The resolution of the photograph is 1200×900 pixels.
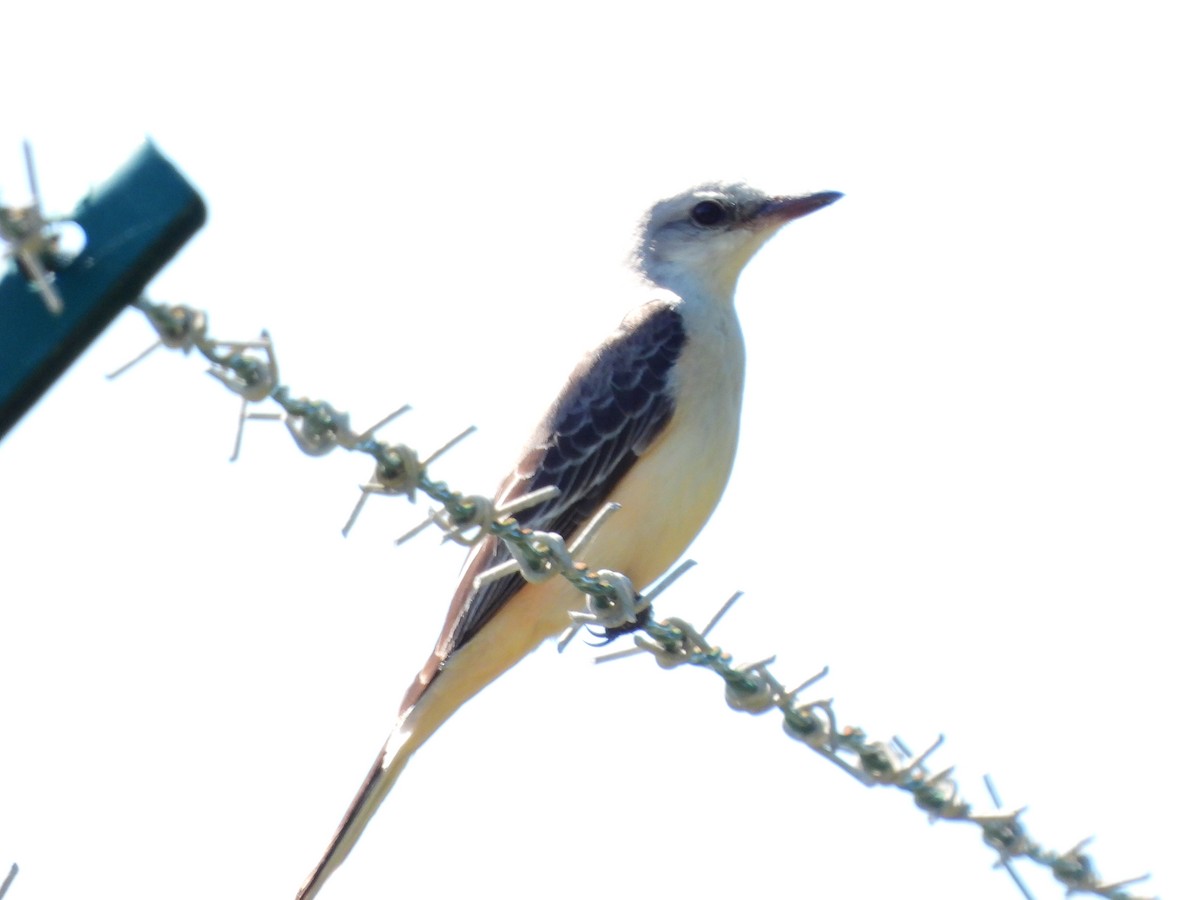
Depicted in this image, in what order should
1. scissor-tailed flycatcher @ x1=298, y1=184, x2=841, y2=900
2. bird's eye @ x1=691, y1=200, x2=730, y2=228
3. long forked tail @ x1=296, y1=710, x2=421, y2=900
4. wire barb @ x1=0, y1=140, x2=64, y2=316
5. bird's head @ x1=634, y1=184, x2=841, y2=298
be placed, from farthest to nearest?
bird's eye @ x1=691, y1=200, x2=730, y2=228 → bird's head @ x1=634, y1=184, x2=841, y2=298 → scissor-tailed flycatcher @ x1=298, y1=184, x2=841, y2=900 → long forked tail @ x1=296, y1=710, x2=421, y2=900 → wire barb @ x1=0, y1=140, x2=64, y2=316

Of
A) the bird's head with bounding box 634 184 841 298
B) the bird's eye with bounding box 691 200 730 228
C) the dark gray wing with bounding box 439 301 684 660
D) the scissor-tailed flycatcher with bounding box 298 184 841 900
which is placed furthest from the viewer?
the bird's eye with bounding box 691 200 730 228

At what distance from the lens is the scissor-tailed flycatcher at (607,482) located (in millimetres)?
6340

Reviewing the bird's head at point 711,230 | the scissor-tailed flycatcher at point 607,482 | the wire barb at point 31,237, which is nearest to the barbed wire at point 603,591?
the wire barb at point 31,237

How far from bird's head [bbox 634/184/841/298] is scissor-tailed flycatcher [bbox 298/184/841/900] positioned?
43cm

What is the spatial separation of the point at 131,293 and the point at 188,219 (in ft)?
0.50

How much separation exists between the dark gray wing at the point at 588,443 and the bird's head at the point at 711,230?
0.62 meters

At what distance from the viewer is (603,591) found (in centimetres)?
406

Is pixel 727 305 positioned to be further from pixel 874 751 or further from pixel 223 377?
pixel 223 377

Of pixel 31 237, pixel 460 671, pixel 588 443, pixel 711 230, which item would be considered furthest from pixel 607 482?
pixel 31 237

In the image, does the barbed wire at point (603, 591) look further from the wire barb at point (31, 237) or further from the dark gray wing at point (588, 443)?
the dark gray wing at point (588, 443)

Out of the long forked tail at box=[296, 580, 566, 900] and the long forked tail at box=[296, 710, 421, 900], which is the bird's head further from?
the long forked tail at box=[296, 710, 421, 900]

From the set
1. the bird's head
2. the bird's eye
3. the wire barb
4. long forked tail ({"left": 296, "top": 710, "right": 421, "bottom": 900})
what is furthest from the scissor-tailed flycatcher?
the wire barb

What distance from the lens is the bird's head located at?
7.57m

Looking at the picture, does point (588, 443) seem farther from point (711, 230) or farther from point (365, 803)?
point (365, 803)
